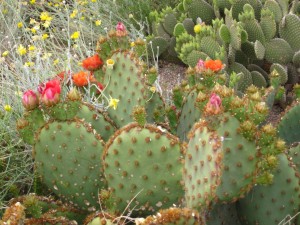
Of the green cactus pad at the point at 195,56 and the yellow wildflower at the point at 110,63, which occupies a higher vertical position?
the yellow wildflower at the point at 110,63

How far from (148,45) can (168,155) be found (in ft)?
8.69

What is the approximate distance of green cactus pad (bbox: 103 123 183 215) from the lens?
218 centimetres

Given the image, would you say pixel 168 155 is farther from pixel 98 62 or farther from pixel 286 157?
pixel 98 62

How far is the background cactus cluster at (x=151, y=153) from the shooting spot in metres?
2.03

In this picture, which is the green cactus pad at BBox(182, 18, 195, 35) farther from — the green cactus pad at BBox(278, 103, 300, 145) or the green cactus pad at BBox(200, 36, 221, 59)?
the green cactus pad at BBox(278, 103, 300, 145)

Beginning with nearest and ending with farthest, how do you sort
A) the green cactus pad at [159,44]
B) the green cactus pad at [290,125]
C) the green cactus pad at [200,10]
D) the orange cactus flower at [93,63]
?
the green cactus pad at [290,125] < the orange cactus flower at [93,63] < the green cactus pad at [200,10] < the green cactus pad at [159,44]

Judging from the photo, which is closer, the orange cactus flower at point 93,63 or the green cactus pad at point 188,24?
the orange cactus flower at point 93,63

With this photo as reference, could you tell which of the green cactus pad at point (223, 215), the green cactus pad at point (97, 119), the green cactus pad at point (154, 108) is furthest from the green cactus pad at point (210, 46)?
the green cactus pad at point (223, 215)

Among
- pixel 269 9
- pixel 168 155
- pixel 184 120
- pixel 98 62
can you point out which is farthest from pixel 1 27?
pixel 168 155

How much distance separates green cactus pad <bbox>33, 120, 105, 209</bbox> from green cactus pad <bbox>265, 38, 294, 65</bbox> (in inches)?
79.7

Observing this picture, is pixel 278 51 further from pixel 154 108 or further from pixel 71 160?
pixel 71 160

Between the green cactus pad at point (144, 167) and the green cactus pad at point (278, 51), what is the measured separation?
2077mm

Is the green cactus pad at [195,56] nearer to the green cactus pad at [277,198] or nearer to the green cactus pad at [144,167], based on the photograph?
the green cactus pad at [277,198]

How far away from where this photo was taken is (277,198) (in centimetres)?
236
